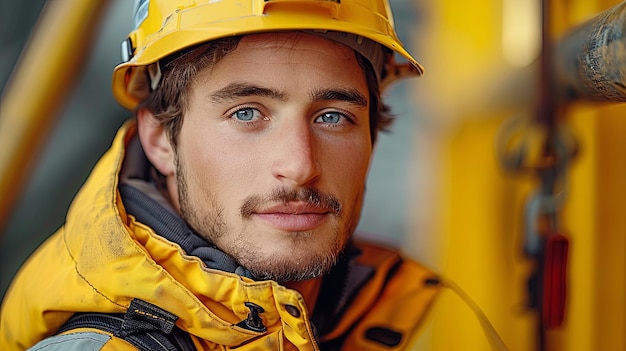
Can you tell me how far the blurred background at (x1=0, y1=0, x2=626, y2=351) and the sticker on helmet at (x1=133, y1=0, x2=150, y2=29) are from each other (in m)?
0.50

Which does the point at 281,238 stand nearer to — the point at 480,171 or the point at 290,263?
the point at 290,263

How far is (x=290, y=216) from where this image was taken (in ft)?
4.80

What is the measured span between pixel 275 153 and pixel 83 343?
46 centimetres

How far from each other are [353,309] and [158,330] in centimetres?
47

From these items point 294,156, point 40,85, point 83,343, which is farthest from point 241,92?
point 40,85

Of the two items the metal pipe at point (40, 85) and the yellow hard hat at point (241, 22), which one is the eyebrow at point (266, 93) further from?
the metal pipe at point (40, 85)

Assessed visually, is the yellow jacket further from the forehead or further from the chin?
the forehead

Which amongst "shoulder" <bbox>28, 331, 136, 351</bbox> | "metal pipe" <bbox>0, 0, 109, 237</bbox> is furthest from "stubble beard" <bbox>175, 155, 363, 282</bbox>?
"metal pipe" <bbox>0, 0, 109, 237</bbox>

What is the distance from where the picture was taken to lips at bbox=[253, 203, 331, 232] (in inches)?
57.3

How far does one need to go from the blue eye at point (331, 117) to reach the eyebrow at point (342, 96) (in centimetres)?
3

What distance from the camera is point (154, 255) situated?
144 cm

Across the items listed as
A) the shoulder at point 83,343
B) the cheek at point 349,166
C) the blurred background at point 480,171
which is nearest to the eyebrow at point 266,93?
the cheek at point 349,166

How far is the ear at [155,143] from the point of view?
1690 mm

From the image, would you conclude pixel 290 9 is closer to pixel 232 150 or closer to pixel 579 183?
pixel 232 150
